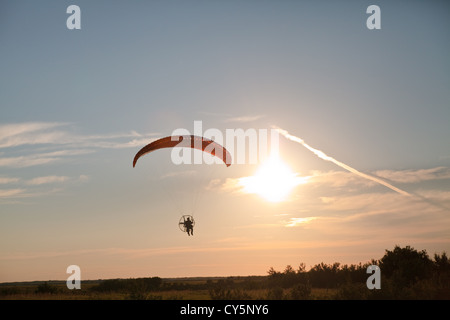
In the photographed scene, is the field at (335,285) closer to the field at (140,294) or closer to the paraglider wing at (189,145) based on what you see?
the field at (140,294)

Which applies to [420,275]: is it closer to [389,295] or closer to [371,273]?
[371,273]

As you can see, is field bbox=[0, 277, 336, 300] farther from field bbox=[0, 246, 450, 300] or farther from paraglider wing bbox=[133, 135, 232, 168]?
paraglider wing bbox=[133, 135, 232, 168]

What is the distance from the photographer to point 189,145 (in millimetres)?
30188

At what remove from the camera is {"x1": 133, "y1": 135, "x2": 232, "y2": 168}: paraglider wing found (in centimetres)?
2945

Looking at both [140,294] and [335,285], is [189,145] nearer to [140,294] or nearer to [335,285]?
[140,294]

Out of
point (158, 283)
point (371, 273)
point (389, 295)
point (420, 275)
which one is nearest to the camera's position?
point (389, 295)

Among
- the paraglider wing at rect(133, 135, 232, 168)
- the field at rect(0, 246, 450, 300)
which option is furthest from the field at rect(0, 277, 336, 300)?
the paraglider wing at rect(133, 135, 232, 168)

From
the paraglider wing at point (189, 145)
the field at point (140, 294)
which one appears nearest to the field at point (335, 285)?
the field at point (140, 294)

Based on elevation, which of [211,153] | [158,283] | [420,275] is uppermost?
Answer: [211,153]

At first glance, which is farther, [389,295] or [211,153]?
[211,153]

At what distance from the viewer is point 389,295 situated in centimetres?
2483
